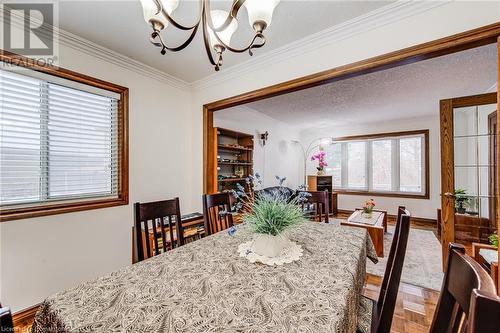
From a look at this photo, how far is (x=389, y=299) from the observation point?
0.92 m

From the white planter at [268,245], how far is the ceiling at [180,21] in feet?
5.50

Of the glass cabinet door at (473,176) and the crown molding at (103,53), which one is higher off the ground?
the crown molding at (103,53)

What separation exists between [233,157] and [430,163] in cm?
446

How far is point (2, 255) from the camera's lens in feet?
5.51

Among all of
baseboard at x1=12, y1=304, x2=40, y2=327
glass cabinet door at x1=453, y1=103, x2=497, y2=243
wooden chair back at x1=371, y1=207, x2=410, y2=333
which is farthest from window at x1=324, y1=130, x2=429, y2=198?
baseboard at x1=12, y1=304, x2=40, y2=327

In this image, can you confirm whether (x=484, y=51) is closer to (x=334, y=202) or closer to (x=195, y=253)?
(x=195, y=253)

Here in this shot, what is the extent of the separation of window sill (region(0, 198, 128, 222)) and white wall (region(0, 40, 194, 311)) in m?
0.05

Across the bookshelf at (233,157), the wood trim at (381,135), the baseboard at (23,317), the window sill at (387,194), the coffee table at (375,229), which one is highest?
the wood trim at (381,135)

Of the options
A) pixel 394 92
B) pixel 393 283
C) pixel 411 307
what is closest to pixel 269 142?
pixel 394 92

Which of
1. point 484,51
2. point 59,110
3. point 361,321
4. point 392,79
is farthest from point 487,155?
point 59,110

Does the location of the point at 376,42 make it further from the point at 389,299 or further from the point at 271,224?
the point at 389,299

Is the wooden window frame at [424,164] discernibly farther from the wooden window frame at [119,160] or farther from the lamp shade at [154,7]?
the lamp shade at [154,7]

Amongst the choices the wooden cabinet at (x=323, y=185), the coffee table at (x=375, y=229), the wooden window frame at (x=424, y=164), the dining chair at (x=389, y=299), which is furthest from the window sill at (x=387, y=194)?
the dining chair at (x=389, y=299)

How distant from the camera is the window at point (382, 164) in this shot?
202 inches
